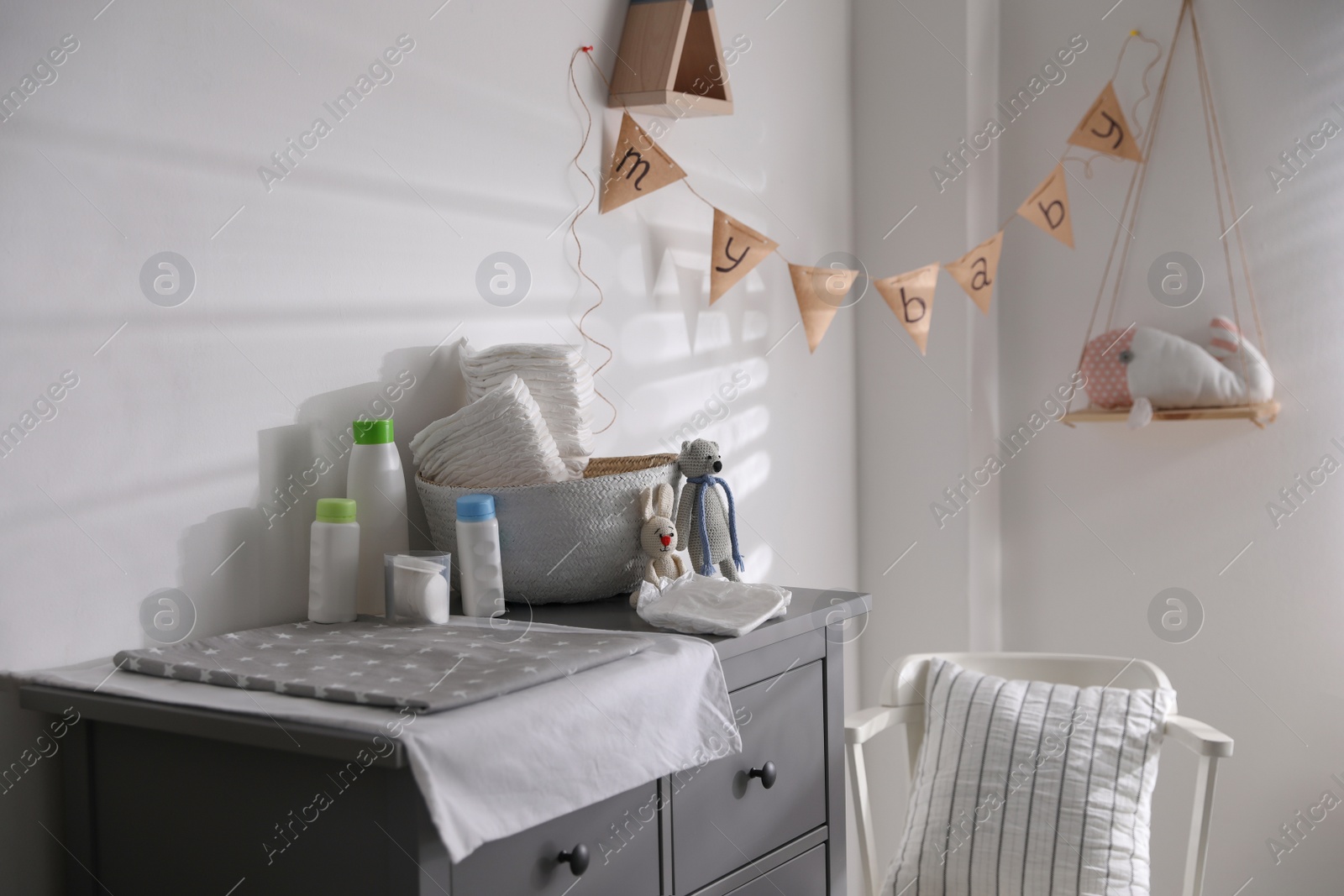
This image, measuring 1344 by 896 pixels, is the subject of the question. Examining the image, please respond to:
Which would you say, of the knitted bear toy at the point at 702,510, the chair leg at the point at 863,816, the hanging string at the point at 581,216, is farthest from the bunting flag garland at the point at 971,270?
the chair leg at the point at 863,816

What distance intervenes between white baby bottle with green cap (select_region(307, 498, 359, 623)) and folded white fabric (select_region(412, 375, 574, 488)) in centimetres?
17

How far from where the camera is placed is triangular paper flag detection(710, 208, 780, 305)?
6.93ft

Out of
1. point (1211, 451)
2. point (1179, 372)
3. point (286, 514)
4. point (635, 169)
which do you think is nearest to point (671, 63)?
point (635, 169)

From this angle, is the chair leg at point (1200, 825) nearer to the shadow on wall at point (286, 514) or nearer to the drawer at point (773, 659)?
the drawer at point (773, 659)

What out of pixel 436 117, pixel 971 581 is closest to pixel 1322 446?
pixel 971 581

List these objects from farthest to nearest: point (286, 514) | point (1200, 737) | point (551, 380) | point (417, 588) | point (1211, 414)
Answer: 1. point (1211, 414)
2. point (1200, 737)
3. point (551, 380)
4. point (286, 514)
5. point (417, 588)

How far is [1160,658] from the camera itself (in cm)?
258

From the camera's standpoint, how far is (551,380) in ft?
5.09

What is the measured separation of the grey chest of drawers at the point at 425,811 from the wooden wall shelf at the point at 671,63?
3.03ft

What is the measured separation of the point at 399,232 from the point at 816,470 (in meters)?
1.32

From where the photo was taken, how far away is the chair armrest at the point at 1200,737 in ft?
5.61

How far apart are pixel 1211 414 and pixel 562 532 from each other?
5.19 ft

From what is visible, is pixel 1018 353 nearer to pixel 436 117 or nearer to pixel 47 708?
pixel 436 117

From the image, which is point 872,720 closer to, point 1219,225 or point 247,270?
point 247,270
